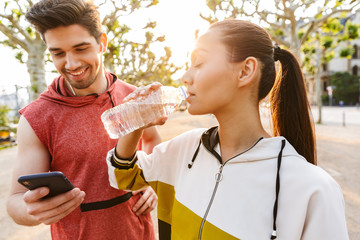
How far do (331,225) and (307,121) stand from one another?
0.65 meters

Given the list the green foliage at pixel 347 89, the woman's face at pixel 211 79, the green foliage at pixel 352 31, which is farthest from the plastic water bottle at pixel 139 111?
the green foliage at pixel 347 89

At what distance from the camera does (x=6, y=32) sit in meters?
6.76

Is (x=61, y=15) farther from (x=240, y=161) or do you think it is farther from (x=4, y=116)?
(x=4, y=116)

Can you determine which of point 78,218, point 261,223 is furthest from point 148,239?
point 261,223

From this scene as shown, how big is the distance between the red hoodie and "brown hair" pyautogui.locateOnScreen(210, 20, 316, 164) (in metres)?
1.05

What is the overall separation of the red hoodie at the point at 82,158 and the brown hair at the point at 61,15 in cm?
45

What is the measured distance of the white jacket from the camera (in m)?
1.08

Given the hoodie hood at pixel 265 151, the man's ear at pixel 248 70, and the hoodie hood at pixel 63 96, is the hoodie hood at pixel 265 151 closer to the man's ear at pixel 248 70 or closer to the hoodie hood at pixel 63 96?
the man's ear at pixel 248 70

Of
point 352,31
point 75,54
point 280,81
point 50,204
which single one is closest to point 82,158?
point 50,204

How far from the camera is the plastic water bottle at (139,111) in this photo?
1.83 m

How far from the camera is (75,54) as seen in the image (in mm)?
1839

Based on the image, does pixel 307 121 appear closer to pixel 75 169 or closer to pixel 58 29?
pixel 75 169

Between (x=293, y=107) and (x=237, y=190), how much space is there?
646 mm

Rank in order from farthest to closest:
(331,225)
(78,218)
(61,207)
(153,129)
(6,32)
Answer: (6,32)
(153,129)
(78,218)
(61,207)
(331,225)
